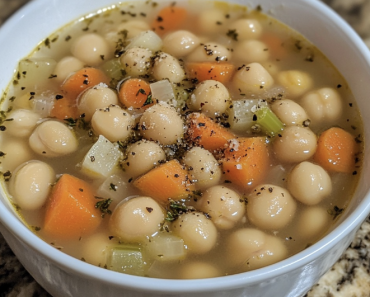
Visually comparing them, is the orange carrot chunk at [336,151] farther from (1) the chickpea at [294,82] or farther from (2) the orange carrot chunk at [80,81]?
(2) the orange carrot chunk at [80,81]

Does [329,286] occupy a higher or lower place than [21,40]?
lower

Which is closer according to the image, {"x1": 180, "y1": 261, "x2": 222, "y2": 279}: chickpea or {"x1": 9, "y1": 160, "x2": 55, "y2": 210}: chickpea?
{"x1": 180, "y1": 261, "x2": 222, "y2": 279}: chickpea

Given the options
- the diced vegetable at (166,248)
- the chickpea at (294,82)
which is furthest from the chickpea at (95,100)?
the chickpea at (294,82)

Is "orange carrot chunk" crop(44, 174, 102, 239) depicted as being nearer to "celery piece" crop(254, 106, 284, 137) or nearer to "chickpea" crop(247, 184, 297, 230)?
"chickpea" crop(247, 184, 297, 230)

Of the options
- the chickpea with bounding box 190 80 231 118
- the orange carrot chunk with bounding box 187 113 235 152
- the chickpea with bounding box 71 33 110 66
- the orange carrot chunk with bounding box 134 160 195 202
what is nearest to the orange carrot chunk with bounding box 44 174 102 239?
the orange carrot chunk with bounding box 134 160 195 202

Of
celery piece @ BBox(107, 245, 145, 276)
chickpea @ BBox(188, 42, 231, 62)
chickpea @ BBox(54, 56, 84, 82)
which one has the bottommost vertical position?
celery piece @ BBox(107, 245, 145, 276)

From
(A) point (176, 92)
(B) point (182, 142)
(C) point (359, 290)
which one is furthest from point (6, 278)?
(C) point (359, 290)

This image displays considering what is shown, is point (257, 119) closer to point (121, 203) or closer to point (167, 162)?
point (167, 162)
